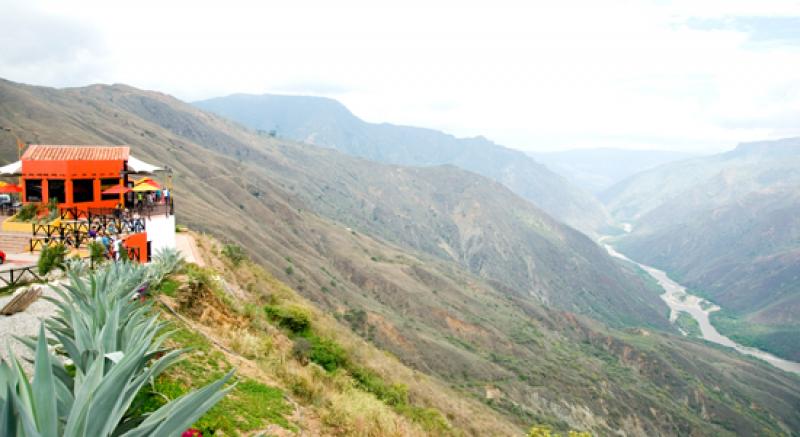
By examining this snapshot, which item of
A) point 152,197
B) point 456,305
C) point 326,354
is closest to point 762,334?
point 456,305

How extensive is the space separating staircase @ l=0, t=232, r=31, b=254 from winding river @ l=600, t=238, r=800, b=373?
13750 centimetres

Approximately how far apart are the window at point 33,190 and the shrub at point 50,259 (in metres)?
9.64

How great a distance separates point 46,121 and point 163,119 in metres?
81.6

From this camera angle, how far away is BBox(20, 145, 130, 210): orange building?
21641mm

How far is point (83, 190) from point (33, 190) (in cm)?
209

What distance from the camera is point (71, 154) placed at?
22.6 meters

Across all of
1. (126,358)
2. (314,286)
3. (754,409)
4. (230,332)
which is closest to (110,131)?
(314,286)

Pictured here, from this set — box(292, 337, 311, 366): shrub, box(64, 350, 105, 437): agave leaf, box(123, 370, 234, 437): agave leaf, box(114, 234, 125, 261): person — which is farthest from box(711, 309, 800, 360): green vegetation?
box(64, 350, 105, 437): agave leaf

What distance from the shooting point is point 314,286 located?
145 feet

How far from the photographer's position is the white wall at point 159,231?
18.8 m

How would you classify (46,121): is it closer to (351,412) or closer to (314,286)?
(314,286)

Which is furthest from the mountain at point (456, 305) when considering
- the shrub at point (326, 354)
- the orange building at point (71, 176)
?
the orange building at point (71, 176)

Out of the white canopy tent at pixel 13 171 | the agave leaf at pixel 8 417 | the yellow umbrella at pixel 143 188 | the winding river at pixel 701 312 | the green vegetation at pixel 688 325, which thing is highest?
the agave leaf at pixel 8 417

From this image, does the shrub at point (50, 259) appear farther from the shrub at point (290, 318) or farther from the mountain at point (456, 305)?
the shrub at point (290, 318)
